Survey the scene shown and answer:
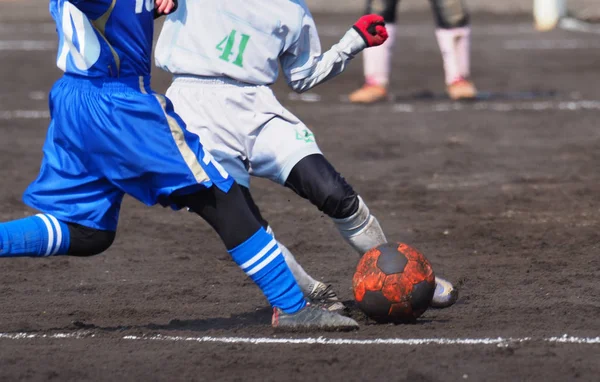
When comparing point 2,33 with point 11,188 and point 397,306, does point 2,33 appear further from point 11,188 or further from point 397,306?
point 397,306

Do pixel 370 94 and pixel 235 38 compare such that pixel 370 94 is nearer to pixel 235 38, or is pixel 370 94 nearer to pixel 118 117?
pixel 235 38

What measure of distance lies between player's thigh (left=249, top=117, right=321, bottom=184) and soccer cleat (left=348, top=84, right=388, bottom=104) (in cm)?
661

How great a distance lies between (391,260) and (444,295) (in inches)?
18.2

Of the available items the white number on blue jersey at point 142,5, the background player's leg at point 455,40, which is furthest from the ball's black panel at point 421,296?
the background player's leg at point 455,40

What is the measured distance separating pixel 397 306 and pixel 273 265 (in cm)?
62

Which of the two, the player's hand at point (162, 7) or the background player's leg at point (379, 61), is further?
the background player's leg at point (379, 61)

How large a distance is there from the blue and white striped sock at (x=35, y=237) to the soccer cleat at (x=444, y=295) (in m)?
1.79

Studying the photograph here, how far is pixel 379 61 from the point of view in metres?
11.9

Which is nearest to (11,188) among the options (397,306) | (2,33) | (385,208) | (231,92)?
→ (385,208)

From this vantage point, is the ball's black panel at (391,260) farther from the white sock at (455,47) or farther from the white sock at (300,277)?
the white sock at (455,47)

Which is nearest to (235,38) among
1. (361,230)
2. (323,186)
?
(323,186)

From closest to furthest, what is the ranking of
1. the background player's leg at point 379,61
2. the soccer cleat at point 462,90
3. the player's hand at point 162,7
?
the player's hand at point 162,7 < the background player's leg at point 379,61 < the soccer cleat at point 462,90

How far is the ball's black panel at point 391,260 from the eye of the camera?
5.29m

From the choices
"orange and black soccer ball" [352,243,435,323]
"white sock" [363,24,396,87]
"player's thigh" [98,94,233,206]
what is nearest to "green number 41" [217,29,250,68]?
"player's thigh" [98,94,233,206]
